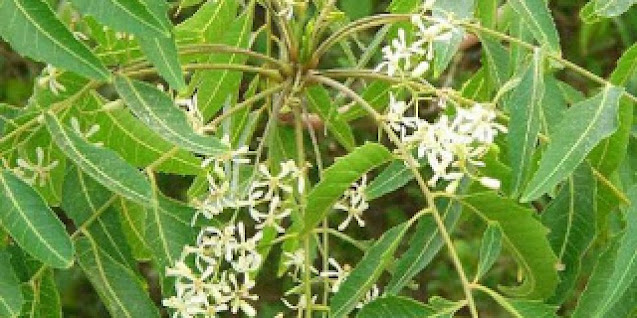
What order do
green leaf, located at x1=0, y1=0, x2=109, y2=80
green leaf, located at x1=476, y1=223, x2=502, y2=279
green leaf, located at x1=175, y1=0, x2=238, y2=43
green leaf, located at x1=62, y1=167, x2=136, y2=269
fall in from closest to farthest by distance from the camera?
green leaf, located at x1=0, y1=0, x2=109, y2=80 < green leaf, located at x1=476, y1=223, x2=502, y2=279 < green leaf, located at x1=62, y1=167, x2=136, y2=269 < green leaf, located at x1=175, y1=0, x2=238, y2=43

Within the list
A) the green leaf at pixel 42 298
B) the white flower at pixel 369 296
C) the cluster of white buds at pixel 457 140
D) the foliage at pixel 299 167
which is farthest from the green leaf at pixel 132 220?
the cluster of white buds at pixel 457 140

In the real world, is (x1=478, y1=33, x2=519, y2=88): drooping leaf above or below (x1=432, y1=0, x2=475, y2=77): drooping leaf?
below

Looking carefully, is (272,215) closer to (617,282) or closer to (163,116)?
(163,116)

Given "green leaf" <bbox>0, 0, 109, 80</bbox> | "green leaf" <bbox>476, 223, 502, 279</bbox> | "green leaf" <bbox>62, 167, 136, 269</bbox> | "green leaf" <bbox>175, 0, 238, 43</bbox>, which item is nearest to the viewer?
"green leaf" <bbox>0, 0, 109, 80</bbox>

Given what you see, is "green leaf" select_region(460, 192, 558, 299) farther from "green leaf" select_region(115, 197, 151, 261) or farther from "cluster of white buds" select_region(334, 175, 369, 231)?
"green leaf" select_region(115, 197, 151, 261)

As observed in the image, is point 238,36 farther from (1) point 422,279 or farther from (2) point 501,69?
(1) point 422,279

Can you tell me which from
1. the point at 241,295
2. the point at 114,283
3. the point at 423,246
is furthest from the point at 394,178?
the point at 114,283

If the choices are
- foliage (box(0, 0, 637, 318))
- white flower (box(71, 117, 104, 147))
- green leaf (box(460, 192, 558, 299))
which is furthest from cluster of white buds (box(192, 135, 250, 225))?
green leaf (box(460, 192, 558, 299))

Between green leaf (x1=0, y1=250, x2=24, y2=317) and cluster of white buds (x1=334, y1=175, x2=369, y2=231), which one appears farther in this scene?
cluster of white buds (x1=334, y1=175, x2=369, y2=231)
